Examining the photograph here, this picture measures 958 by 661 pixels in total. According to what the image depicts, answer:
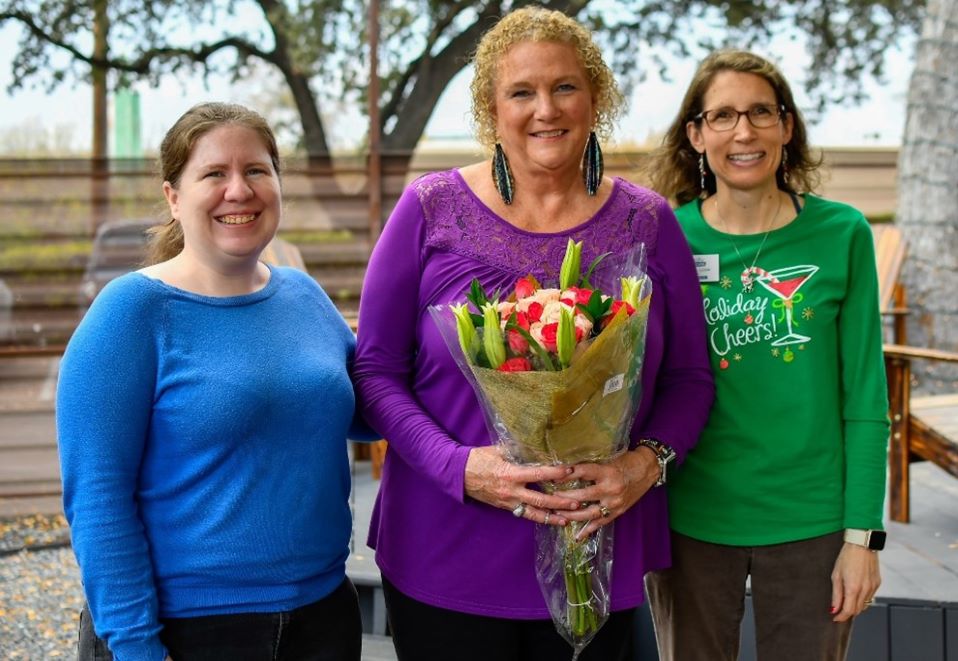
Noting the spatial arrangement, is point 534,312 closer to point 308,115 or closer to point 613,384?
point 613,384

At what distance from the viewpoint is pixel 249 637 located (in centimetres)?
178

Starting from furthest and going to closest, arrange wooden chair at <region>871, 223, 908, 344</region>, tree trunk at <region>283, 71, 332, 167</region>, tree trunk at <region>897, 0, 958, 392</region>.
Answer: tree trunk at <region>283, 71, 332, 167</region> → tree trunk at <region>897, 0, 958, 392</region> → wooden chair at <region>871, 223, 908, 344</region>

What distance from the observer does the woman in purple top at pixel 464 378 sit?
6.44 ft

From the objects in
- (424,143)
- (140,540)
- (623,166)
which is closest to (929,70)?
(623,166)

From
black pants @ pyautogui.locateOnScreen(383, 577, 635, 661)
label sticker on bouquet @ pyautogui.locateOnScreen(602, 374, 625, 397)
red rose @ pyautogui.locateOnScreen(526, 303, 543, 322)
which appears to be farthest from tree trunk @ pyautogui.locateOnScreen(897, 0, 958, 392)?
red rose @ pyautogui.locateOnScreen(526, 303, 543, 322)

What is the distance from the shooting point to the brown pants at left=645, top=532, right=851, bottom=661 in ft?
6.95

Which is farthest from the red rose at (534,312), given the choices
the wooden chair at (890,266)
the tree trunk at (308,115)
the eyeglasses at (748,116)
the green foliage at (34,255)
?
the tree trunk at (308,115)

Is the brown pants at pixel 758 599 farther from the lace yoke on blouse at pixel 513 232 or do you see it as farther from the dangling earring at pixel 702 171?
the dangling earring at pixel 702 171

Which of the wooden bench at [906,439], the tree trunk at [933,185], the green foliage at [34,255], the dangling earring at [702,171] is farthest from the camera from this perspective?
the green foliage at [34,255]

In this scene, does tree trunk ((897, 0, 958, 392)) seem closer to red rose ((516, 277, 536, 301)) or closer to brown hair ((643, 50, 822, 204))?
brown hair ((643, 50, 822, 204))

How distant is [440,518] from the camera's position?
199cm

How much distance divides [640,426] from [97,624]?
1.02m

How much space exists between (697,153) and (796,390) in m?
0.59

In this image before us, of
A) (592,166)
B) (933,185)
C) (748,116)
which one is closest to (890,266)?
(933,185)
